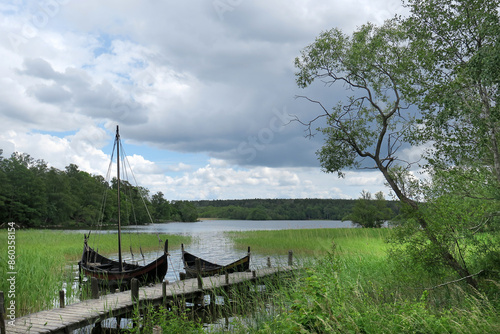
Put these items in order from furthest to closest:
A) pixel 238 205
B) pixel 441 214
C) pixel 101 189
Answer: pixel 238 205, pixel 101 189, pixel 441 214

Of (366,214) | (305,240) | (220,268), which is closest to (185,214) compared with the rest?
(366,214)

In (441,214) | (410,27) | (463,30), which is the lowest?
(441,214)

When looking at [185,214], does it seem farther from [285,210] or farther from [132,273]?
[132,273]

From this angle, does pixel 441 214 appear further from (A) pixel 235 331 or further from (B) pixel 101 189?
(B) pixel 101 189

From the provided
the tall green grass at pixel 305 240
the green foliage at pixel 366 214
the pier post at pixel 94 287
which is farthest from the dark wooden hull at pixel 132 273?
the green foliage at pixel 366 214

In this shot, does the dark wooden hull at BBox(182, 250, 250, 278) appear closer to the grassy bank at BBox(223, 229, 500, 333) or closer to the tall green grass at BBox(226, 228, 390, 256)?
the grassy bank at BBox(223, 229, 500, 333)

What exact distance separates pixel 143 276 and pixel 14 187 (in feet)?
193

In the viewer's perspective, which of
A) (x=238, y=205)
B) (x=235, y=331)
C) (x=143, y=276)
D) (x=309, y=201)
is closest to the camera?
(x=235, y=331)

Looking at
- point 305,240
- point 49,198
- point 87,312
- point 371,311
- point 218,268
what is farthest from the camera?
point 49,198

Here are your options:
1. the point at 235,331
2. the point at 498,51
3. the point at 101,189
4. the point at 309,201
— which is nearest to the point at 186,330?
the point at 235,331

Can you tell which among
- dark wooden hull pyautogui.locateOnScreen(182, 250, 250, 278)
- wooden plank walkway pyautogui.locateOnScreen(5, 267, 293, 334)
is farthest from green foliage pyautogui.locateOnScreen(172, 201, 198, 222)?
wooden plank walkway pyautogui.locateOnScreen(5, 267, 293, 334)

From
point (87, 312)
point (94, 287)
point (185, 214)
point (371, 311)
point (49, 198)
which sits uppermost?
point (49, 198)

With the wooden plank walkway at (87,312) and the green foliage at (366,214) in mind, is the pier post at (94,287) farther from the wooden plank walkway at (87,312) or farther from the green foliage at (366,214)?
the green foliage at (366,214)

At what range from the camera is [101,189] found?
296 ft
